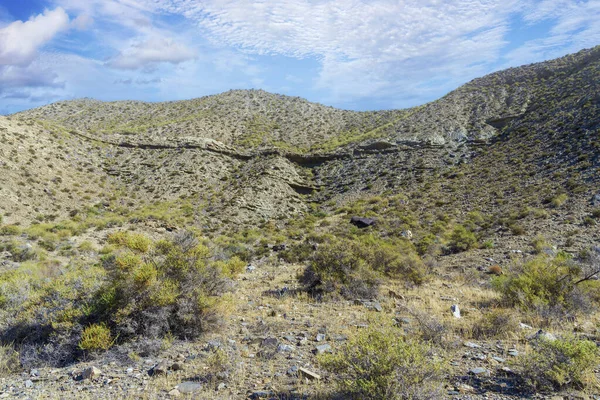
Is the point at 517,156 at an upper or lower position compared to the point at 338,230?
upper

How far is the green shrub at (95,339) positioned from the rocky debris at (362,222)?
65.6 feet

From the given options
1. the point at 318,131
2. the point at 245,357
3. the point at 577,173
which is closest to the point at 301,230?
the point at 577,173

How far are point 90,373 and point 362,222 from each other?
21.3 meters

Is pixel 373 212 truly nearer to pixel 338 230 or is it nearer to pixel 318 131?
pixel 338 230

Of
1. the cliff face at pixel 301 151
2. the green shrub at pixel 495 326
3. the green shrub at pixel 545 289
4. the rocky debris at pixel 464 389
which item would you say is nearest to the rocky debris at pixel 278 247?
the cliff face at pixel 301 151

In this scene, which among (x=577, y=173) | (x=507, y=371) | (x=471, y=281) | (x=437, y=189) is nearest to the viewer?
(x=507, y=371)

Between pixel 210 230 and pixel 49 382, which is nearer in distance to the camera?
pixel 49 382

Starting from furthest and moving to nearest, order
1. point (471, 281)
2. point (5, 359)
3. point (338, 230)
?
point (338, 230)
point (471, 281)
point (5, 359)

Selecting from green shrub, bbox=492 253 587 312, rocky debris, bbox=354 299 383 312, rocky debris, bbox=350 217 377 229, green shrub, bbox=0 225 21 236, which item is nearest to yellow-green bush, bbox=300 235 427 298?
rocky debris, bbox=354 299 383 312

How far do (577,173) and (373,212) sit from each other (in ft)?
42.2

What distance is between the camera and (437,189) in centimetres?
2872

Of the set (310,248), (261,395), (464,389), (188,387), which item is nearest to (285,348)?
(261,395)

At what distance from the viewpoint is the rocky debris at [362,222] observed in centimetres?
2492

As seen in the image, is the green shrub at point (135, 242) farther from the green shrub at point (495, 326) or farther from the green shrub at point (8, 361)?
the green shrub at point (495, 326)
